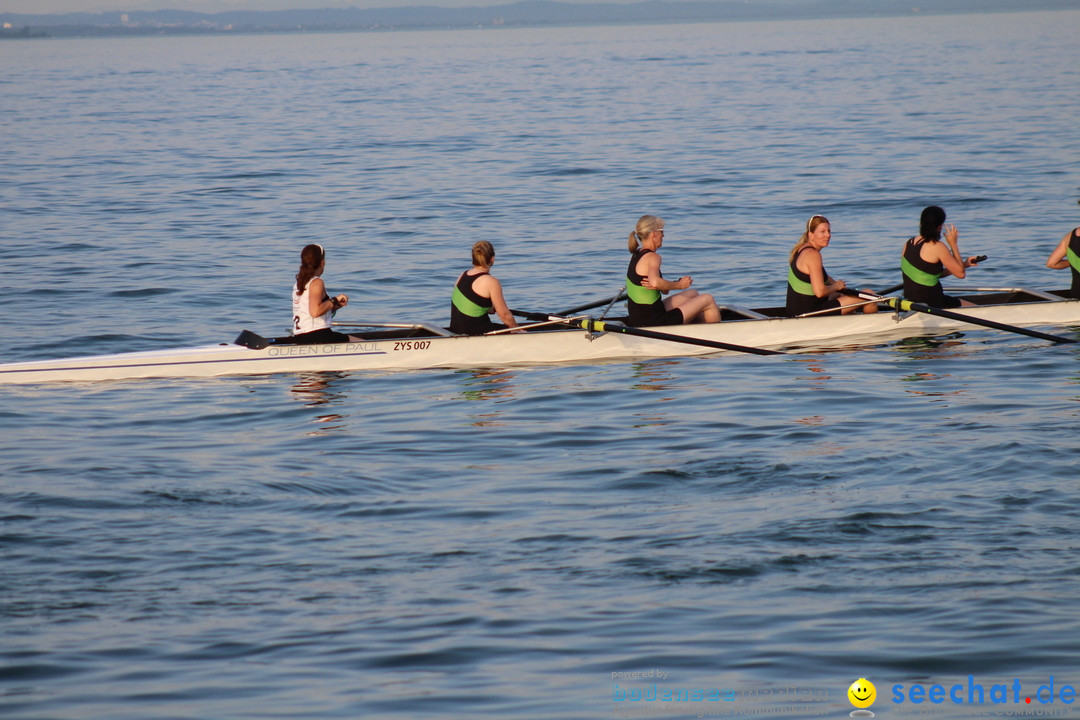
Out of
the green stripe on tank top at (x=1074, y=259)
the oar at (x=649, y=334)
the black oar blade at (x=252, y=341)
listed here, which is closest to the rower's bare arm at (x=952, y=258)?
the green stripe on tank top at (x=1074, y=259)

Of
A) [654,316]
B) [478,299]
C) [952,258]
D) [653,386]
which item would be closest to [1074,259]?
[952,258]

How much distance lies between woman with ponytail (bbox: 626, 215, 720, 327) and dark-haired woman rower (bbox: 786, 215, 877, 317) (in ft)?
2.61

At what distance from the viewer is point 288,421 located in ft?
33.1

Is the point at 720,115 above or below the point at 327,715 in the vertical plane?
above

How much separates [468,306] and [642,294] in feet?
5.33

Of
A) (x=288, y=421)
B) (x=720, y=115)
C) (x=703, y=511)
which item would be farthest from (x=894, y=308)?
(x=720, y=115)

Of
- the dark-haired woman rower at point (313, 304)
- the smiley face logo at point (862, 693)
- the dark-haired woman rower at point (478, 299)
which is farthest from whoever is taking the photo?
the dark-haired woman rower at point (478, 299)

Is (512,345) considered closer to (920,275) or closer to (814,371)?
(814,371)

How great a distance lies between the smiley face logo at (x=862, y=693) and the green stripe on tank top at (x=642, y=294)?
6.42 metres

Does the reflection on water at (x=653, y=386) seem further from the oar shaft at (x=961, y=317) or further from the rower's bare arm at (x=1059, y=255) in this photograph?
the rower's bare arm at (x=1059, y=255)

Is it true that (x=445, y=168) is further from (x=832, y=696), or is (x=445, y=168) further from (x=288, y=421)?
(x=832, y=696)

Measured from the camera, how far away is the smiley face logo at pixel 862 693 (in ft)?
17.6

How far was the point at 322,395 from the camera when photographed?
1080 cm

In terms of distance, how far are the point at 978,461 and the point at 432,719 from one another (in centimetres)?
487
